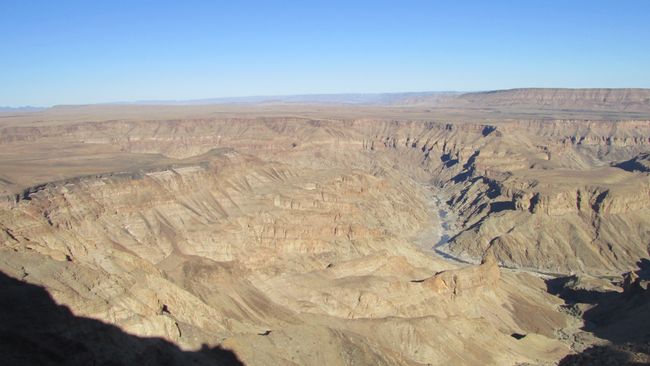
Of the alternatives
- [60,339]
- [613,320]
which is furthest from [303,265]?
[60,339]

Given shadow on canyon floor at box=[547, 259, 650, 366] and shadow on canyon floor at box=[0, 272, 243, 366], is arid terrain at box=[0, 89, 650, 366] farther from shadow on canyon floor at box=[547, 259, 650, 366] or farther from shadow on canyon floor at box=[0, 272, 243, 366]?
shadow on canyon floor at box=[547, 259, 650, 366]

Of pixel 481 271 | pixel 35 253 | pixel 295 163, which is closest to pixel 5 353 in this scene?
pixel 35 253

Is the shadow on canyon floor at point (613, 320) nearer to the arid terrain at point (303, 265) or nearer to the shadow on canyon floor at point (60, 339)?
the arid terrain at point (303, 265)

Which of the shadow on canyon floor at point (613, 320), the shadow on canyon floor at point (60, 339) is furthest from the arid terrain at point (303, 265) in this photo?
the shadow on canyon floor at point (613, 320)

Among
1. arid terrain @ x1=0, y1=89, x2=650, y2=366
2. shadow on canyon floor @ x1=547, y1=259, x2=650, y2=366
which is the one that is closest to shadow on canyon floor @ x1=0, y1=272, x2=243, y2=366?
arid terrain @ x1=0, y1=89, x2=650, y2=366

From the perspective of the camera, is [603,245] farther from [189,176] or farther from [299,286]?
[189,176]

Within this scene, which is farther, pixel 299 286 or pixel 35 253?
pixel 299 286
